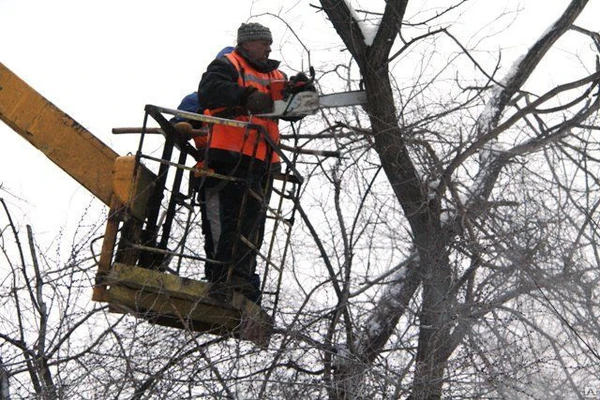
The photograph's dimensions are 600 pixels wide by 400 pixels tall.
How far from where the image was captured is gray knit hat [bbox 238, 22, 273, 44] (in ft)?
28.5

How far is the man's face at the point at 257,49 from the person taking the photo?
8711 millimetres

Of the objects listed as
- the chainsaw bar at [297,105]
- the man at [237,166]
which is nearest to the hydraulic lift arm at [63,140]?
the man at [237,166]

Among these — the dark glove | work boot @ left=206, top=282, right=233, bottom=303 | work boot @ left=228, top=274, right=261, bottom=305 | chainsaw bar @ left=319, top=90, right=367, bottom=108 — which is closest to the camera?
work boot @ left=206, top=282, right=233, bottom=303

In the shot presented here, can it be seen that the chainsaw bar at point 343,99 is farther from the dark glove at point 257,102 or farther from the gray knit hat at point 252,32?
the gray knit hat at point 252,32

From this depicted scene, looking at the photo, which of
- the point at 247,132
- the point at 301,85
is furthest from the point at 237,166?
the point at 301,85

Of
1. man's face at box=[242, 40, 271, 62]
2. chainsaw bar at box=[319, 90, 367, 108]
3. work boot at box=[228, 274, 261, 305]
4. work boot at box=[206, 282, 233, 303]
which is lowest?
work boot at box=[206, 282, 233, 303]

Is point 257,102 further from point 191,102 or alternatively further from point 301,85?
point 191,102

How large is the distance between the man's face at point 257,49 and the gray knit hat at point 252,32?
27 millimetres

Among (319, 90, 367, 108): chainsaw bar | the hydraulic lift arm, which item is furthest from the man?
the hydraulic lift arm

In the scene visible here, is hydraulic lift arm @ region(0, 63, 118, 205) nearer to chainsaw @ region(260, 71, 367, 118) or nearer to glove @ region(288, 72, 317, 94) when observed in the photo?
chainsaw @ region(260, 71, 367, 118)

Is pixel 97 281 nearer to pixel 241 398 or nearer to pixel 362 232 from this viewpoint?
pixel 241 398

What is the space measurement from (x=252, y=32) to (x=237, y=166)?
976 millimetres

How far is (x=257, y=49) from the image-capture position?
873 cm

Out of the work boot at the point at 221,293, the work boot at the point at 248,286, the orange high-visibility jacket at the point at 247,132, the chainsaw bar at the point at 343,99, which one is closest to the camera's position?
the work boot at the point at 221,293
